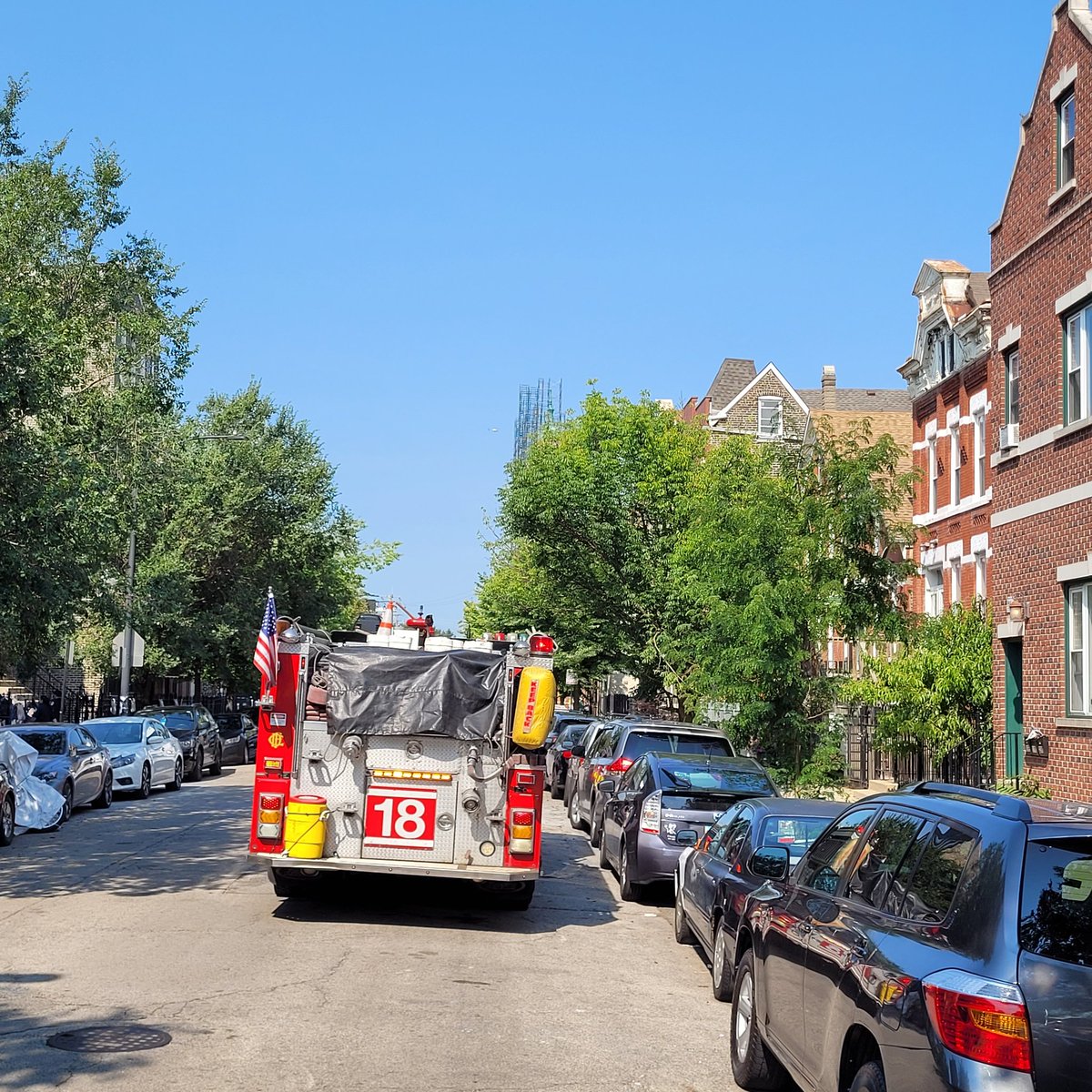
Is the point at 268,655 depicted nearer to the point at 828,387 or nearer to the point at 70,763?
the point at 70,763

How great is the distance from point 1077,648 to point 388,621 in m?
9.67

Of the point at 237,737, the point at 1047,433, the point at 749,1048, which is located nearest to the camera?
the point at 749,1048

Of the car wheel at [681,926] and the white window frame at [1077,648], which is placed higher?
the white window frame at [1077,648]

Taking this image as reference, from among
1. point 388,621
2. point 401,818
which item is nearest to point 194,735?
point 388,621

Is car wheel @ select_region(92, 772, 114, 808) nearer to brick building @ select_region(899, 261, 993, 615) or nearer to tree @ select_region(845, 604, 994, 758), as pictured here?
tree @ select_region(845, 604, 994, 758)

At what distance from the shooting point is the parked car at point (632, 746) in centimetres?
1775

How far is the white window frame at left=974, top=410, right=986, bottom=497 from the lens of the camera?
29.6 metres

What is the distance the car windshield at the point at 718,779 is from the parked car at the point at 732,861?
2.44m

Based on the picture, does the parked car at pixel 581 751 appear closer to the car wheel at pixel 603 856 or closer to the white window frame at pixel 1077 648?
the car wheel at pixel 603 856

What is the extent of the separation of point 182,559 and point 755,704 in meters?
27.1

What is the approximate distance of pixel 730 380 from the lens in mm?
71812

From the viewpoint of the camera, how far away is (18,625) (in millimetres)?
21375

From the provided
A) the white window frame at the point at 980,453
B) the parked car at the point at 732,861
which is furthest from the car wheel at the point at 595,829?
the white window frame at the point at 980,453

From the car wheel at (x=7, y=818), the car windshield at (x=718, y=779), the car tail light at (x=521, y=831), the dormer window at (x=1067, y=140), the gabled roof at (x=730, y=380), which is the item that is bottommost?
the car wheel at (x=7, y=818)
